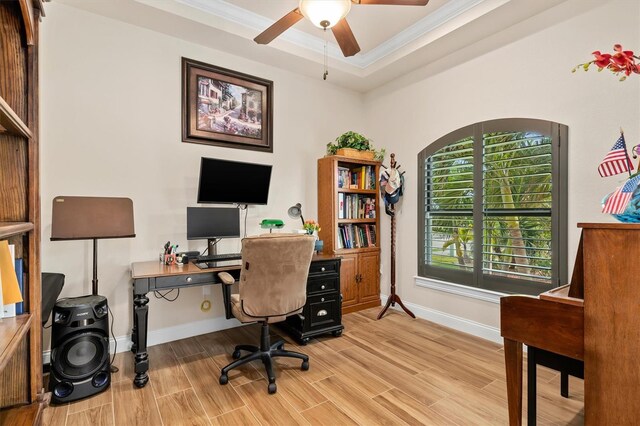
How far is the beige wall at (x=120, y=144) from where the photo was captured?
2.48 m

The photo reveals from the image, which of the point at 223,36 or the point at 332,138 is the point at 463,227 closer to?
the point at 332,138

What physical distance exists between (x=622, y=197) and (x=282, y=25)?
2.16m

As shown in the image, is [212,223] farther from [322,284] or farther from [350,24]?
[350,24]

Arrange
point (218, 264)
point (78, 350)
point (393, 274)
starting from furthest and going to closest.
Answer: point (393, 274) → point (218, 264) → point (78, 350)

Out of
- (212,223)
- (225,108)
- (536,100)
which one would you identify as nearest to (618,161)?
(536,100)

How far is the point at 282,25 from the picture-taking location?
221 centimetres

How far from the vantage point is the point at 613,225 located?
1242 millimetres

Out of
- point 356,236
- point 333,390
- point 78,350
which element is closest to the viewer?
point 78,350

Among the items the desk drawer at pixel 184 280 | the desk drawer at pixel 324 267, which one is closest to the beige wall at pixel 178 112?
the desk drawer at pixel 184 280

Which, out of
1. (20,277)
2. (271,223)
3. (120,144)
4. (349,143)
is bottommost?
(20,277)

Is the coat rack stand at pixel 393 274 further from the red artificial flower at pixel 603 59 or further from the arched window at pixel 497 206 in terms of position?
the red artificial flower at pixel 603 59

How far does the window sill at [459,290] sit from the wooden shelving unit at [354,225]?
1.85 feet

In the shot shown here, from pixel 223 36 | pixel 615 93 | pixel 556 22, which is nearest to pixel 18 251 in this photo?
pixel 223 36

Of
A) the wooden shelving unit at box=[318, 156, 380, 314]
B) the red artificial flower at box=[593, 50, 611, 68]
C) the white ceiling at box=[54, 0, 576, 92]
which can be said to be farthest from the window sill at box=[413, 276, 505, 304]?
the white ceiling at box=[54, 0, 576, 92]
